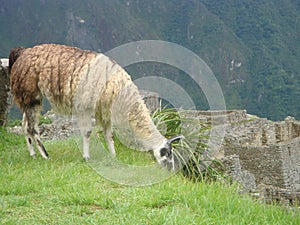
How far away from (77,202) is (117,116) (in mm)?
2361

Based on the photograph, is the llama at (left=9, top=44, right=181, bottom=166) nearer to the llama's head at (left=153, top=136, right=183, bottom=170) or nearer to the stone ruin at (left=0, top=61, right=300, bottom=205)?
the llama's head at (left=153, top=136, right=183, bottom=170)

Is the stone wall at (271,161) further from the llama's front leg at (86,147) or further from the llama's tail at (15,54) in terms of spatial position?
the llama's tail at (15,54)

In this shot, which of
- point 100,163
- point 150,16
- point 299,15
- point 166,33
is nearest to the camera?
point 100,163

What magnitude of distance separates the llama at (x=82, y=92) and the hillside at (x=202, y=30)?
5170 centimetres

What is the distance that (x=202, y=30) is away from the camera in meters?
76.1

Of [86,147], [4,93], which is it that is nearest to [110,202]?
[86,147]

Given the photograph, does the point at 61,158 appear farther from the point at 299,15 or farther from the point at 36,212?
the point at 299,15

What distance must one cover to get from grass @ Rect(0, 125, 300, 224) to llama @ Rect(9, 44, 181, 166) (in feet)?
3.14

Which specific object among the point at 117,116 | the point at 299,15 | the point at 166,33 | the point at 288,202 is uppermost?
the point at 299,15

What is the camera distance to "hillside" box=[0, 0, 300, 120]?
66.2m

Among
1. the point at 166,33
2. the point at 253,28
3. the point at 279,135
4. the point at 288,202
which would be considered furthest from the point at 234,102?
the point at 288,202

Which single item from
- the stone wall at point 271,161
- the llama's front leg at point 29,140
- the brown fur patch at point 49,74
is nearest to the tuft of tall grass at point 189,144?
the brown fur patch at point 49,74

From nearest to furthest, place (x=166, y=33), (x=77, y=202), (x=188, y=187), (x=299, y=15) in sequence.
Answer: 1. (x=77, y=202)
2. (x=188, y=187)
3. (x=166, y=33)
4. (x=299, y=15)

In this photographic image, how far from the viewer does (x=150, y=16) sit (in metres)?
79.1
